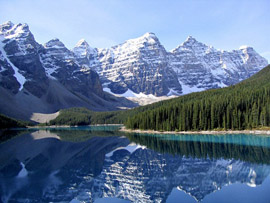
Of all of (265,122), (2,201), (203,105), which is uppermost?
(203,105)

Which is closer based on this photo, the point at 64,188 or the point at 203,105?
the point at 64,188

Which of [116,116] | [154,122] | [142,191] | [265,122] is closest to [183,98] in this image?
[154,122]

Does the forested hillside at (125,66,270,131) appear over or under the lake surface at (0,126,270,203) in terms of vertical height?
over

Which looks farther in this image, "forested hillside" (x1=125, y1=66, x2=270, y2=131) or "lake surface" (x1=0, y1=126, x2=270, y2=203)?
"forested hillside" (x1=125, y1=66, x2=270, y2=131)

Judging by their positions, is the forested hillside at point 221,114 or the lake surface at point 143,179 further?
the forested hillside at point 221,114

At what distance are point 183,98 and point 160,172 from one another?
96216 mm

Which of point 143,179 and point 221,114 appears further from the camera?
point 221,114

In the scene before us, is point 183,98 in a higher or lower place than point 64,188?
higher

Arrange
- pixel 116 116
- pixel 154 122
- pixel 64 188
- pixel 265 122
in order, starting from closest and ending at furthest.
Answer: pixel 64 188
pixel 265 122
pixel 154 122
pixel 116 116

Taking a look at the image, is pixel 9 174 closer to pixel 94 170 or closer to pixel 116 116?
pixel 94 170

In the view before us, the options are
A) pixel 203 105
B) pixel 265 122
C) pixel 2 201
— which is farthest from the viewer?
pixel 203 105

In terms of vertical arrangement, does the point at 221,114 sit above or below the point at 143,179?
above

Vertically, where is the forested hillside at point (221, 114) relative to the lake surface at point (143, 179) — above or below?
above

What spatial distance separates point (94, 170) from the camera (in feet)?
111
